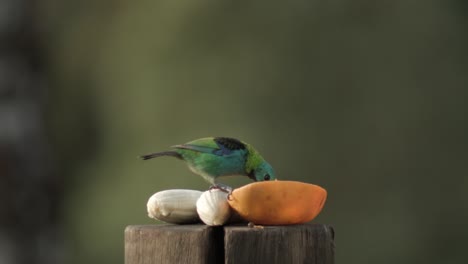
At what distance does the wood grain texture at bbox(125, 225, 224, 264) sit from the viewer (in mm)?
2078

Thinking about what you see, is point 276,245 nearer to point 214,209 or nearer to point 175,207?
point 214,209

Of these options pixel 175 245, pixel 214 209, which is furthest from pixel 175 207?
pixel 175 245

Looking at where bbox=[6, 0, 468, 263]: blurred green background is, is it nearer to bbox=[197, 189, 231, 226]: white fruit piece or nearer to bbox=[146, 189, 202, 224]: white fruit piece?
bbox=[146, 189, 202, 224]: white fruit piece

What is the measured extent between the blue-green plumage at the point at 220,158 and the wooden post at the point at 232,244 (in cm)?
92

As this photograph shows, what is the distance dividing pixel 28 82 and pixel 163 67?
2235 millimetres

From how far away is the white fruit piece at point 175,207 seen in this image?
7.84ft

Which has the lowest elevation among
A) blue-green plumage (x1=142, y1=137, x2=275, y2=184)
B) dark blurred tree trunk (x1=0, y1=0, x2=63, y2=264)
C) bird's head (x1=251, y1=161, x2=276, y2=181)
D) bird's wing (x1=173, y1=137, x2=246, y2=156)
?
dark blurred tree trunk (x1=0, y1=0, x2=63, y2=264)

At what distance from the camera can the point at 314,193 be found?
2.29 metres

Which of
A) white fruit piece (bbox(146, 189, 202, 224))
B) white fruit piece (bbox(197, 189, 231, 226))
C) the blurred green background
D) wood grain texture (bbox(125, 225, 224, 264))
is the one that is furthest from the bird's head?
the blurred green background

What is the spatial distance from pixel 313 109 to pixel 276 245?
4534 mm

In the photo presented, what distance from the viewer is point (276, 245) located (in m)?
2.02

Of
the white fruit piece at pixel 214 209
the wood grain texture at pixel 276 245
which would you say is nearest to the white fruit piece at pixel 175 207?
the white fruit piece at pixel 214 209

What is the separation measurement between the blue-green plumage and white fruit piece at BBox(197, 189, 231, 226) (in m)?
0.79

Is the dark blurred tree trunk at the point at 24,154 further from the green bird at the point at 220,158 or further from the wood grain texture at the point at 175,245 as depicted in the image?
the wood grain texture at the point at 175,245
